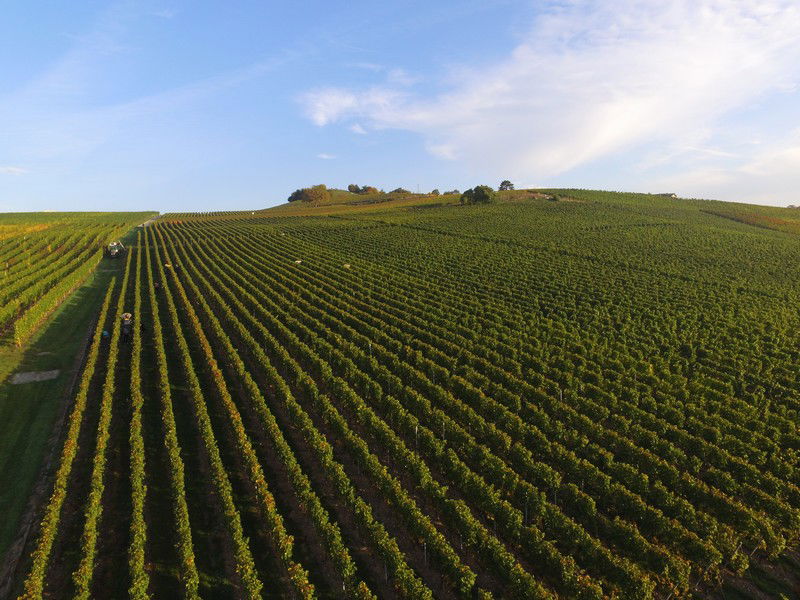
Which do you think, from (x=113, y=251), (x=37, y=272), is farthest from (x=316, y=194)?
(x=37, y=272)

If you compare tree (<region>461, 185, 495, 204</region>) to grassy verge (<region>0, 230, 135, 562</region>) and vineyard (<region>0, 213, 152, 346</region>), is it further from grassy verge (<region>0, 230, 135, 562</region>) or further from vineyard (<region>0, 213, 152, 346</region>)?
grassy verge (<region>0, 230, 135, 562</region>)

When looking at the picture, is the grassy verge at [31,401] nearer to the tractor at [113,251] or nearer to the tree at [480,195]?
the tractor at [113,251]

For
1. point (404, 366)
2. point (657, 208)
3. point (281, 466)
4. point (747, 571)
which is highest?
point (657, 208)

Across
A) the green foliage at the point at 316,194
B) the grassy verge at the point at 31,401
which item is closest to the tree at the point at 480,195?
the green foliage at the point at 316,194

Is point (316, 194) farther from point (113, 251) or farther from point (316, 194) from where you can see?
point (113, 251)

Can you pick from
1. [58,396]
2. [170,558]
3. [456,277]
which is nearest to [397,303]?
[456,277]

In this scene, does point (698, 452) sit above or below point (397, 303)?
below

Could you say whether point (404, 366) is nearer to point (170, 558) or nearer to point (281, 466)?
point (281, 466)
